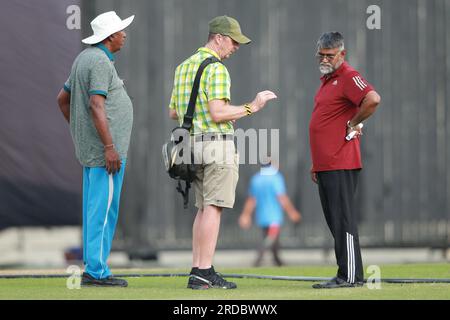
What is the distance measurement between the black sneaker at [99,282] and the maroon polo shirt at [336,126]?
1498mm

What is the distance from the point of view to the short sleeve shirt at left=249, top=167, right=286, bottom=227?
1155cm

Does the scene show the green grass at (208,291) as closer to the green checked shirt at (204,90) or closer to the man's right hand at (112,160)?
the man's right hand at (112,160)

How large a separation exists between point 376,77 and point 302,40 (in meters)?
0.90

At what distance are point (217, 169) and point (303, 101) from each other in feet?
17.2

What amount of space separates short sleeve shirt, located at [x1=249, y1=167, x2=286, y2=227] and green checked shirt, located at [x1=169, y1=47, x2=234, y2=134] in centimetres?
467

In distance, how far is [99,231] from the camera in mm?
7078

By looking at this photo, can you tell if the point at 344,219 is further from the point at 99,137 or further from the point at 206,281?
the point at 99,137

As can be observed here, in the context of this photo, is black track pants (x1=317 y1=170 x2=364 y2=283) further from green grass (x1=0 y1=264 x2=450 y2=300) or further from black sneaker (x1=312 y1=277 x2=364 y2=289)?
green grass (x1=0 y1=264 x2=450 y2=300)

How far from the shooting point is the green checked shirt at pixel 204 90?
680 centimetres

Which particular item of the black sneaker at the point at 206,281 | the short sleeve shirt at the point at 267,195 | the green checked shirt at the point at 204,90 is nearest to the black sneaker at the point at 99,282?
the black sneaker at the point at 206,281

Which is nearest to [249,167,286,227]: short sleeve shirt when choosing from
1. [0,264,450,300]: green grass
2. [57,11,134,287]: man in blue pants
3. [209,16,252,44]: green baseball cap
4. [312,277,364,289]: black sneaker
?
[0,264,450,300]: green grass

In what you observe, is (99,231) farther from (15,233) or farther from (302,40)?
(302,40)

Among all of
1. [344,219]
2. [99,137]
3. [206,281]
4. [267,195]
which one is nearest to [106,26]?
[99,137]

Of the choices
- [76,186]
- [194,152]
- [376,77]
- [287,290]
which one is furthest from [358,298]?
[376,77]
